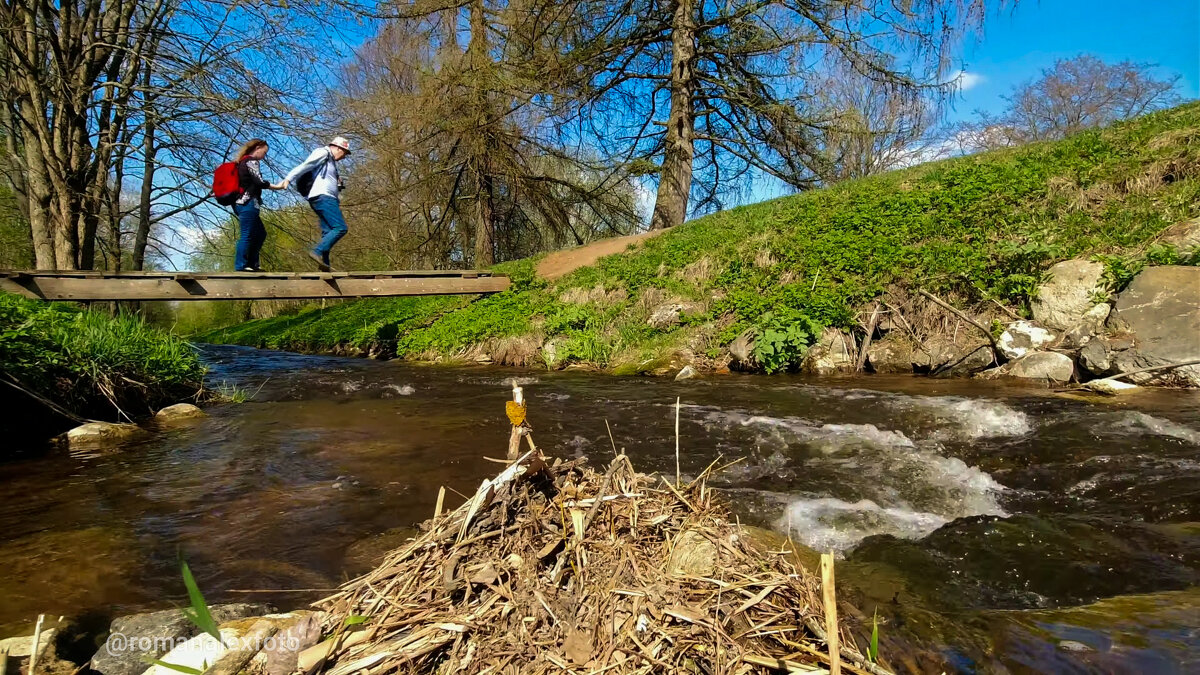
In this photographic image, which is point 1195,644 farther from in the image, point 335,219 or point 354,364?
point 354,364

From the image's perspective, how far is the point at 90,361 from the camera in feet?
17.8

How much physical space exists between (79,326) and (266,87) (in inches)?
197

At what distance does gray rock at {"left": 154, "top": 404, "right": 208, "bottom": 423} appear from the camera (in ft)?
19.4

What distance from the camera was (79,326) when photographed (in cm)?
566

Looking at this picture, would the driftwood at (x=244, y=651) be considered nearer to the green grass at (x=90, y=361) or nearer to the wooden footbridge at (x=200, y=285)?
the green grass at (x=90, y=361)

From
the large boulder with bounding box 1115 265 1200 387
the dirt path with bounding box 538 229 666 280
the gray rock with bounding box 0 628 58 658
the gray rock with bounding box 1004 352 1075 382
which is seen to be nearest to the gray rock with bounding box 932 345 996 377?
the gray rock with bounding box 1004 352 1075 382

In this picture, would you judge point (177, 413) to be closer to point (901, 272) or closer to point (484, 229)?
point (901, 272)

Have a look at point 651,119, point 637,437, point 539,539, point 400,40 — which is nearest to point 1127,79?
point 651,119

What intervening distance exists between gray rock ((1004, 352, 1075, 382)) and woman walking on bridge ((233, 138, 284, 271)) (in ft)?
30.1

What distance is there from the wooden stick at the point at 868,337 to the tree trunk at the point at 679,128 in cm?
770

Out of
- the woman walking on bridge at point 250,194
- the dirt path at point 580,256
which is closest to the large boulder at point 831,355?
the dirt path at point 580,256

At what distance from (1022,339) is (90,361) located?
9.72 meters

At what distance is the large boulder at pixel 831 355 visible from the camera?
25.8ft

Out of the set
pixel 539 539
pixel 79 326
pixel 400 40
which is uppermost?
pixel 400 40
